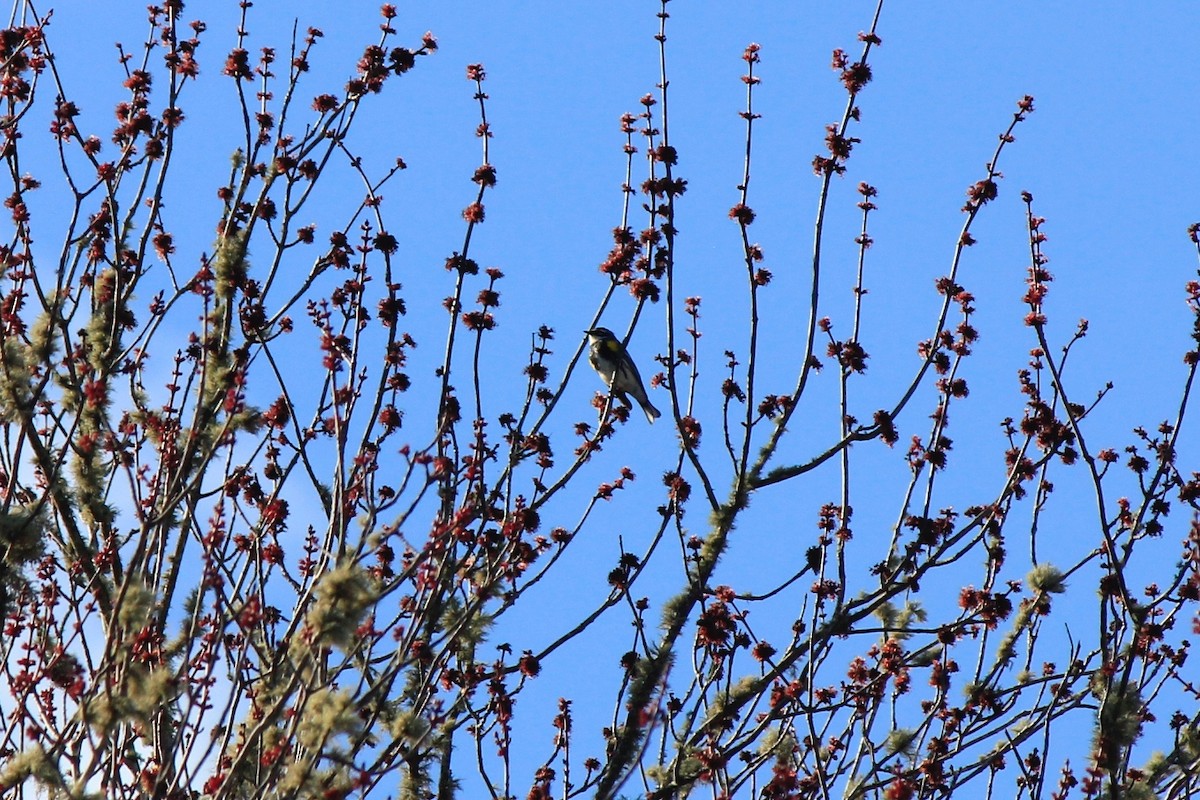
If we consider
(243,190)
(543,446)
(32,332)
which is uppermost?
(243,190)

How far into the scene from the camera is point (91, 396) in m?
5.95

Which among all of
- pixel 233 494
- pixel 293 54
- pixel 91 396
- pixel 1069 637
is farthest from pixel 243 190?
pixel 1069 637

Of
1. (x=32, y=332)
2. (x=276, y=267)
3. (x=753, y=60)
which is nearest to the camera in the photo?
(x=32, y=332)

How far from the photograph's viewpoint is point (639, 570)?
25.3ft

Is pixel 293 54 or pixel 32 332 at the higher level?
pixel 293 54

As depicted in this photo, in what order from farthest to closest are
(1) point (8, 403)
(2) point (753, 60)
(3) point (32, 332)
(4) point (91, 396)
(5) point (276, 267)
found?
(2) point (753, 60), (5) point (276, 267), (3) point (32, 332), (1) point (8, 403), (4) point (91, 396)

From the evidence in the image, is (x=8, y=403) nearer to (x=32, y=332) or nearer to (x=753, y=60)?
(x=32, y=332)

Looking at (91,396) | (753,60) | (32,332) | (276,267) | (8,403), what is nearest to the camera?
(91,396)

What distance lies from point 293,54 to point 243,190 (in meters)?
0.94

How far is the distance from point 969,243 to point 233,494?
3716mm

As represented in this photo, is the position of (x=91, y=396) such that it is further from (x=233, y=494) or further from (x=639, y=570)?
(x=639, y=570)

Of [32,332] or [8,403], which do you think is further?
[32,332]

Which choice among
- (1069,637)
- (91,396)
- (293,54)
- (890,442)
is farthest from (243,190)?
(1069,637)

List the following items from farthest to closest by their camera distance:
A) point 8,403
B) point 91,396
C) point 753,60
Answer: 1. point 753,60
2. point 8,403
3. point 91,396
